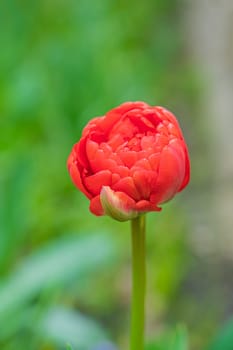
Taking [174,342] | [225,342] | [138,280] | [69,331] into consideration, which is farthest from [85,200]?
[138,280]

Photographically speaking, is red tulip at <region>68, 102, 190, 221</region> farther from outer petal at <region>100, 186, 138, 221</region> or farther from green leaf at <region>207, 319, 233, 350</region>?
green leaf at <region>207, 319, 233, 350</region>

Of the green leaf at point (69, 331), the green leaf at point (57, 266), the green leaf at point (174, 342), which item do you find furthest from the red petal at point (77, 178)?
the green leaf at point (69, 331)

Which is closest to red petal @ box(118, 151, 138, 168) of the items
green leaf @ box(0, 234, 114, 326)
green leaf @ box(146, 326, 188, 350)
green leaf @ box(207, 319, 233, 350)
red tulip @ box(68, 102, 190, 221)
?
red tulip @ box(68, 102, 190, 221)

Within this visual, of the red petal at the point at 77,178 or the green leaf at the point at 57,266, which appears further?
the green leaf at the point at 57,266

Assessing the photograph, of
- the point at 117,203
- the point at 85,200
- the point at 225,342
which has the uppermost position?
the point at 85,200

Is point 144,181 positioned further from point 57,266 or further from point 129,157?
point 57,266

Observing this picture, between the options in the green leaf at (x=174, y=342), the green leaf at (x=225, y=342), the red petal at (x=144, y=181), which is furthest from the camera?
the green leaf at (x=225, y=342)

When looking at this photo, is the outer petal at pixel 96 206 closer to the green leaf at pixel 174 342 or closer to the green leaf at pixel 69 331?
the green leaf at pixel 174 342

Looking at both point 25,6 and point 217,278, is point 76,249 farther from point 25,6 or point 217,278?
point 25,6
